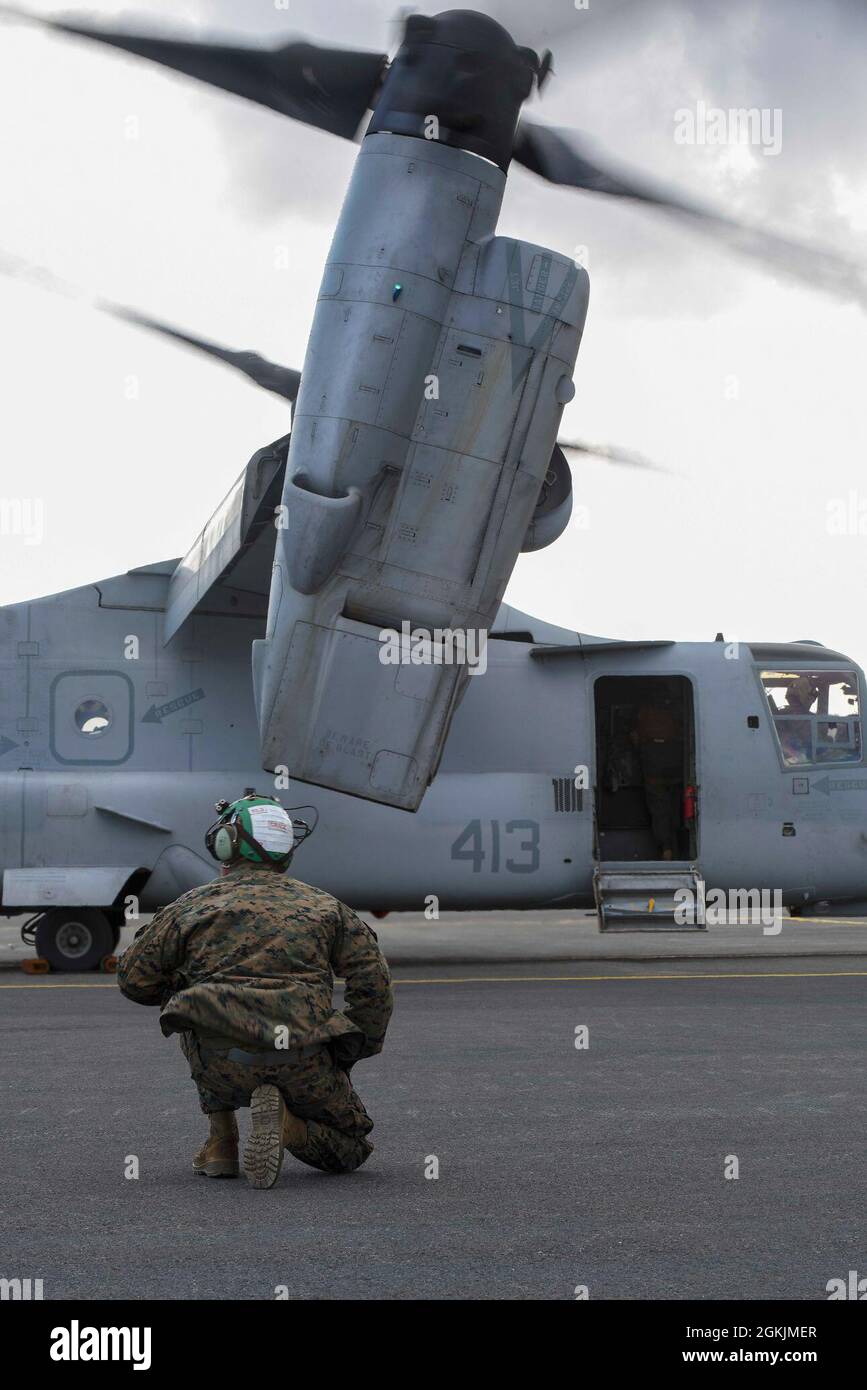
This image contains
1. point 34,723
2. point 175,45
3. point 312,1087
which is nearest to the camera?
point 312,1087

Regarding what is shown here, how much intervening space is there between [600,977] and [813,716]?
4.24 metres

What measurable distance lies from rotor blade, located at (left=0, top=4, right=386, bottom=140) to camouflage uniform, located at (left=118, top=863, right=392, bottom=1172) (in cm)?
864

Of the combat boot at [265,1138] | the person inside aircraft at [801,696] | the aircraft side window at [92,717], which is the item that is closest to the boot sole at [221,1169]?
the combat boot at [265,1138]

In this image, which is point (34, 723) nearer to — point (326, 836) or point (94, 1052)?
point (326, 836)

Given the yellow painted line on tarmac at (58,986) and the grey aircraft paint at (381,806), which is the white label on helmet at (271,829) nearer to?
the yellow painted line on tarmac at (58,986)

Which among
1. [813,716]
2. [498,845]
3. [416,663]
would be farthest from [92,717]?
[813,716]

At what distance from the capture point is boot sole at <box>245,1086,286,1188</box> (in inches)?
248

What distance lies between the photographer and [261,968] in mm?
6422

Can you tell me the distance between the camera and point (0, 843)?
16734mm

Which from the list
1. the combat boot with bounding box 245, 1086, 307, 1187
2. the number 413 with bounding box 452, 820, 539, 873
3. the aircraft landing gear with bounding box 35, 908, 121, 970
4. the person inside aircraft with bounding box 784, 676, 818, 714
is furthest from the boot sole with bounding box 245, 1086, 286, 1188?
the person inside aircraft with bounding box 784, 676, 818, 714

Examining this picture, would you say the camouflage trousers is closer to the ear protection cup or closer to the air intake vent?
the ear protection cup

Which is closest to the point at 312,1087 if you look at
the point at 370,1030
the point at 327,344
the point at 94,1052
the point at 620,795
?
the point at 370,1030

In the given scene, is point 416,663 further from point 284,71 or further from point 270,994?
point 270,994
